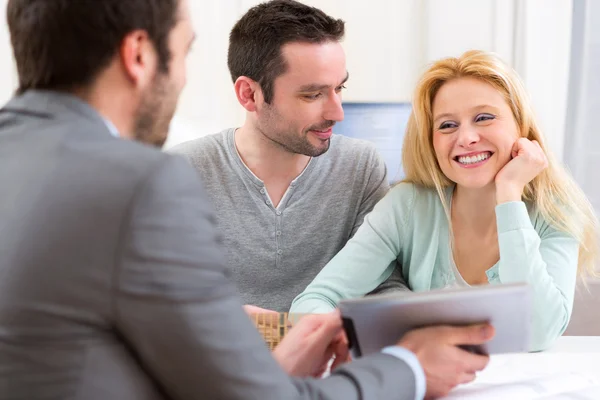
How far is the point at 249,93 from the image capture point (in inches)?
85.9

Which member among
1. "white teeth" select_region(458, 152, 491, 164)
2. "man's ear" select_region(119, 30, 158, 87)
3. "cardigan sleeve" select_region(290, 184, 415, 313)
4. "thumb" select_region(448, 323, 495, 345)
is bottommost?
"cardigan sleeve" select_region(290, 184, 415, 313)

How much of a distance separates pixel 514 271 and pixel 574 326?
108 cm

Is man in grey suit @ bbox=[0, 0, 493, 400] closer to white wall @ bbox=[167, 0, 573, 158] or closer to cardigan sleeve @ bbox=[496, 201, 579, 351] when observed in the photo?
cardigan sleeve @ bbox=[496, 201, 579, 351]

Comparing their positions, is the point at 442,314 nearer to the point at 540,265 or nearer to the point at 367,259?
the point at 540,265

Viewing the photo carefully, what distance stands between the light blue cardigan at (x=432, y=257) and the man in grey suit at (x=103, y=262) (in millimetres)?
822

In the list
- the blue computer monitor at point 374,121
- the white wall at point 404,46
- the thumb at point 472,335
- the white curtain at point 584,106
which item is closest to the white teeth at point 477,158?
the thumb at point 472,335

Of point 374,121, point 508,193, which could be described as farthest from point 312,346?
point 374,121

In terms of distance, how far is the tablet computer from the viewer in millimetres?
966

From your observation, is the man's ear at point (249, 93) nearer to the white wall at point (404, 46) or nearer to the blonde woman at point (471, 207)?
the blonde woman at point (471, 207)

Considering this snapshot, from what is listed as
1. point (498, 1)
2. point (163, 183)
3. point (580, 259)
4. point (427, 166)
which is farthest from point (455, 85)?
point (498, 1)

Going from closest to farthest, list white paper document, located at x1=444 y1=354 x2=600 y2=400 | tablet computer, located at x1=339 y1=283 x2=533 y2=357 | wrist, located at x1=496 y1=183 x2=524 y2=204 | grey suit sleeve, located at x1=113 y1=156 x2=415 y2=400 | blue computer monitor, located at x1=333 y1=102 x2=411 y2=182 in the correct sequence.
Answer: grey suit sleeve, located at x1=113 y1=156 x2=415 y2=400
tablet computer, located at x1=339 y1=283 x2=533 y2=357
white paper document, located at x1=444 y1=354 x2=600 y2=400
wrist, located at x1=496 y1=183 x2=524 y2=204
blue computer monitor, located at x1=333 y1=102 x2=411 y2=182

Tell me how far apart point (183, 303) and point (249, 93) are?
149 centimetres

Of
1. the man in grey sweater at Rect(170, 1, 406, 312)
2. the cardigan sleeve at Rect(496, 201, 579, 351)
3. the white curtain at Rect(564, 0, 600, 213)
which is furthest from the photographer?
the white curtain at Rect(564, 0, 600, 213)

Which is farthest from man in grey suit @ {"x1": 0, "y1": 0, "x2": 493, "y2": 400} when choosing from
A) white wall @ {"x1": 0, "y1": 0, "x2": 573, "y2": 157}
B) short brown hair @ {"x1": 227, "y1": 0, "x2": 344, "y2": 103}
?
white wall @ {"x1": 0, "y1": 0, "x2": 573, "y2": 157}
